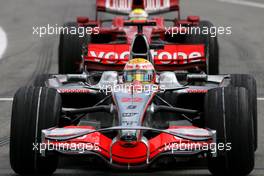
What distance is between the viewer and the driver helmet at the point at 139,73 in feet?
44.2

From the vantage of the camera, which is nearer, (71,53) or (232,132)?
(232,132)

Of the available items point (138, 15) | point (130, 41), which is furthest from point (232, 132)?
point (138, 15)

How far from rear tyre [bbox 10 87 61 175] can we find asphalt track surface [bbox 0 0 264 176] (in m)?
0.61

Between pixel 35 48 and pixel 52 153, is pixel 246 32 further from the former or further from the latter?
pixel 52 153

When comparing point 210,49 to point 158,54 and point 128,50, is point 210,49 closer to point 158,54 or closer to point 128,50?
point 158,54

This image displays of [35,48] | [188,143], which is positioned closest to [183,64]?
[188,143]

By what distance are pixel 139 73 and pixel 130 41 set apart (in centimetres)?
478

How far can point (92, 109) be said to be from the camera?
12961mm

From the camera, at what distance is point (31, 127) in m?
11.9

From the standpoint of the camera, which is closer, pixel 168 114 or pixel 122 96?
pixel 122 96

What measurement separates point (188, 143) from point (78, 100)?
298 cm

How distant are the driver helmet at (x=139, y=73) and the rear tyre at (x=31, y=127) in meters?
1.57

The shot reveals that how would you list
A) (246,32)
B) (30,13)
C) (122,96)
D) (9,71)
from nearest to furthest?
(122,96) → (9,71) → (246,32) → (30,13)
